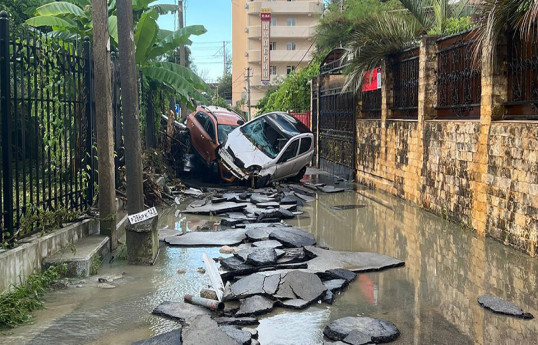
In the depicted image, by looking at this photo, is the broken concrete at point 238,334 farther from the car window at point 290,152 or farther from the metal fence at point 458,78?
the car window at point 290,152

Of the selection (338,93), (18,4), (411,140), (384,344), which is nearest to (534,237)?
(384,344)

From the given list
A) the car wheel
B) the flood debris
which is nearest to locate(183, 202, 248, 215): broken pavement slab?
the car wheel

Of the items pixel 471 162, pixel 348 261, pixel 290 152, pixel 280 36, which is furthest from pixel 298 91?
pixel 280 36

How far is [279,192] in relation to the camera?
49.2ft

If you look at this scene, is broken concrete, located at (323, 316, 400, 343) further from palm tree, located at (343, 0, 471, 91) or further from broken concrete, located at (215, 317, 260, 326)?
palm tree, located at (343, 0, 471, 91)

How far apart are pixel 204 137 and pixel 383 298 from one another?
13133 mm

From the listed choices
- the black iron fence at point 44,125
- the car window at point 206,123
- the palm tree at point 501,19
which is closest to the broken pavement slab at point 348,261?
the black iron fence at point 44,125

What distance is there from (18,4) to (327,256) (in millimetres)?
17069

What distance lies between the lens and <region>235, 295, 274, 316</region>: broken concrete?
568 centimetres

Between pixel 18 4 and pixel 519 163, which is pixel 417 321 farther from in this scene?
pixel 18 4

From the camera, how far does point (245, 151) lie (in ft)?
53.8

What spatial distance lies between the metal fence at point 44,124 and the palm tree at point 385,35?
782 centimetres

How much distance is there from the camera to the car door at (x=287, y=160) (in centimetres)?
1645

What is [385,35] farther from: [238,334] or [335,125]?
[238,334]
